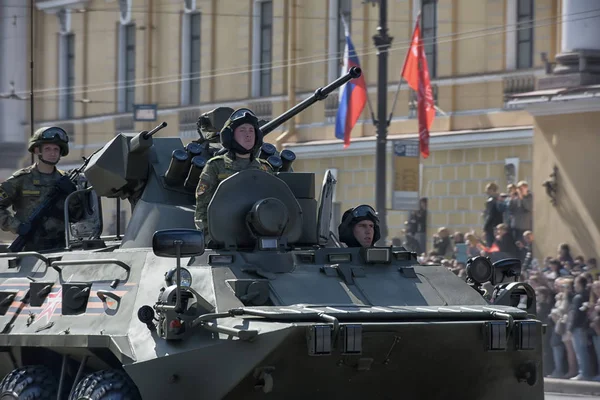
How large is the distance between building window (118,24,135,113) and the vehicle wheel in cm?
2777

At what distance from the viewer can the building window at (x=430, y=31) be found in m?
31.0

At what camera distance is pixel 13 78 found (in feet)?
124

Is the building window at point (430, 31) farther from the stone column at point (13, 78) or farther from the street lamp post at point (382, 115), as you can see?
the stone column at point (13, 78)

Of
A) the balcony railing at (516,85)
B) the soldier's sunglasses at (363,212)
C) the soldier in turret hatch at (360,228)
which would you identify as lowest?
the soldier in turret hatch at (360,228)

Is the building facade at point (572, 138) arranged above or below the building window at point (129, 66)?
below

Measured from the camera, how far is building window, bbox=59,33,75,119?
40.2 metres

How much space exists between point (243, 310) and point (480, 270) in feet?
7.92

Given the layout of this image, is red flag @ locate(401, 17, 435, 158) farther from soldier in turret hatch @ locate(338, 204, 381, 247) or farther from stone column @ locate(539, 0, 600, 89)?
soldier in turret hatch @ locate(338, 204, 381, 247)

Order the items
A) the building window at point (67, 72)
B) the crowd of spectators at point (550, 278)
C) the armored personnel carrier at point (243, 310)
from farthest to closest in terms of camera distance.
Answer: the building window at point (67, 72) → the crowd of spectators at point (550, 278) → the armored personnel carrier at point (243, 310)

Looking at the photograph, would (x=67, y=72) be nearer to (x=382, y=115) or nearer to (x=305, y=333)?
(x=382, y=115)

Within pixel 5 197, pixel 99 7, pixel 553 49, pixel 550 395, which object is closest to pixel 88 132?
pixel 99 7

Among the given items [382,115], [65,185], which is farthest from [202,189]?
[382,115]

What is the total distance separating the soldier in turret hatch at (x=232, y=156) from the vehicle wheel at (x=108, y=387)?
1.32 m

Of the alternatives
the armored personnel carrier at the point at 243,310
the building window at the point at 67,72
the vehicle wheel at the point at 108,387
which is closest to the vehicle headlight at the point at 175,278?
the armored personnel carrier at the point at 243,310
